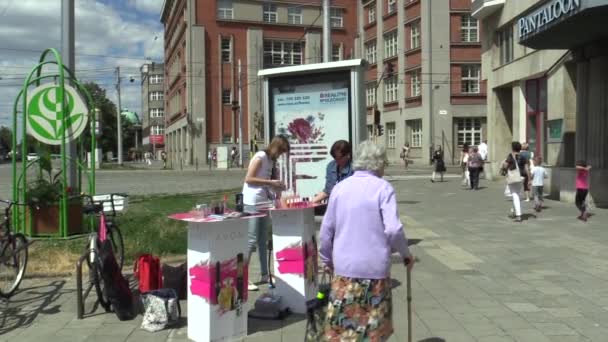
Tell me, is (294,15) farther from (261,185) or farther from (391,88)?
(261,185)

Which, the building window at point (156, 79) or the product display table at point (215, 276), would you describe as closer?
the product display table at point (215, 276)

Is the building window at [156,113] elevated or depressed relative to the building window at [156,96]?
depressed

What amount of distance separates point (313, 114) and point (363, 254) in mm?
5901

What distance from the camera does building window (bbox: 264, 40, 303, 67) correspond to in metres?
60.4

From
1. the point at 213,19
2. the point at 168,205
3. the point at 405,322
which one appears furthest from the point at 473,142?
the point at 405,322

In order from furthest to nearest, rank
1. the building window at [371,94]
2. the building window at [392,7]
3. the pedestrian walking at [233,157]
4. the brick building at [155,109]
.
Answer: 1. the brick building at [155,109]
2. the building window at [371,94]
3. the pedestrian walking at [233,157]
4. the building window at [392,7]

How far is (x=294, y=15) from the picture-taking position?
203 feet

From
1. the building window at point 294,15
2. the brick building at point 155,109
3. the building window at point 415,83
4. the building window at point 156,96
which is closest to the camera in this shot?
the building window at point 415,83

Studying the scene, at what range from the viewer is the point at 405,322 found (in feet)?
19.1

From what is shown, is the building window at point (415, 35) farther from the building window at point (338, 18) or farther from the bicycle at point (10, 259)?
the bicycle at point (10, 259)

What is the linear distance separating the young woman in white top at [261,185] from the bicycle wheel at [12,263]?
2.72 metres

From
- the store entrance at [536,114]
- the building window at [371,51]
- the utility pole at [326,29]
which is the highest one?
the building window at [371,51]

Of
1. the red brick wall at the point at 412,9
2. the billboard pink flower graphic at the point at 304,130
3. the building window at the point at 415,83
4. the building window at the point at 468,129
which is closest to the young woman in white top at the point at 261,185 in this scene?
the billboard pink flower graphic at the point at 304,130

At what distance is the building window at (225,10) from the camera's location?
5759 centimetres
